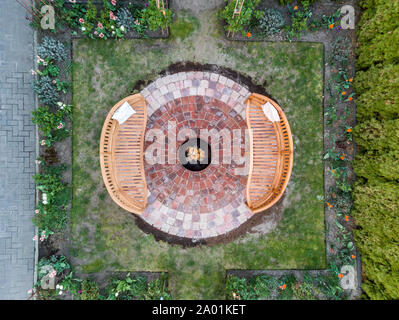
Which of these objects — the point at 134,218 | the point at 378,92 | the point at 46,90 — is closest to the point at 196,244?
the point at 134,218

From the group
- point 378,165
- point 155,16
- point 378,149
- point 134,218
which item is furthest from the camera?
point 134,218

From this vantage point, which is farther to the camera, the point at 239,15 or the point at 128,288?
the point at 128,288

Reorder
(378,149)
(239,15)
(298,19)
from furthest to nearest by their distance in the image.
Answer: (298,19) → (378,149) → (239,15)

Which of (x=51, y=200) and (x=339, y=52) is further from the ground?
(x=339, y=52)

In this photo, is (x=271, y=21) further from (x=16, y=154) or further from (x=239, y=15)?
(x=16, y=154)

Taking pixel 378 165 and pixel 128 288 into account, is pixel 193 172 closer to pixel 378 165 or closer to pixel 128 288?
pixel 128 288

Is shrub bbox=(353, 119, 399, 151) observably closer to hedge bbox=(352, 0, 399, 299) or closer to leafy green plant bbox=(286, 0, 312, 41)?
hedge bbox=(352, 0, 399, 299)

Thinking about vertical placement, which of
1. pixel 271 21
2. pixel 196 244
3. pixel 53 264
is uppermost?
pixel 271 21
